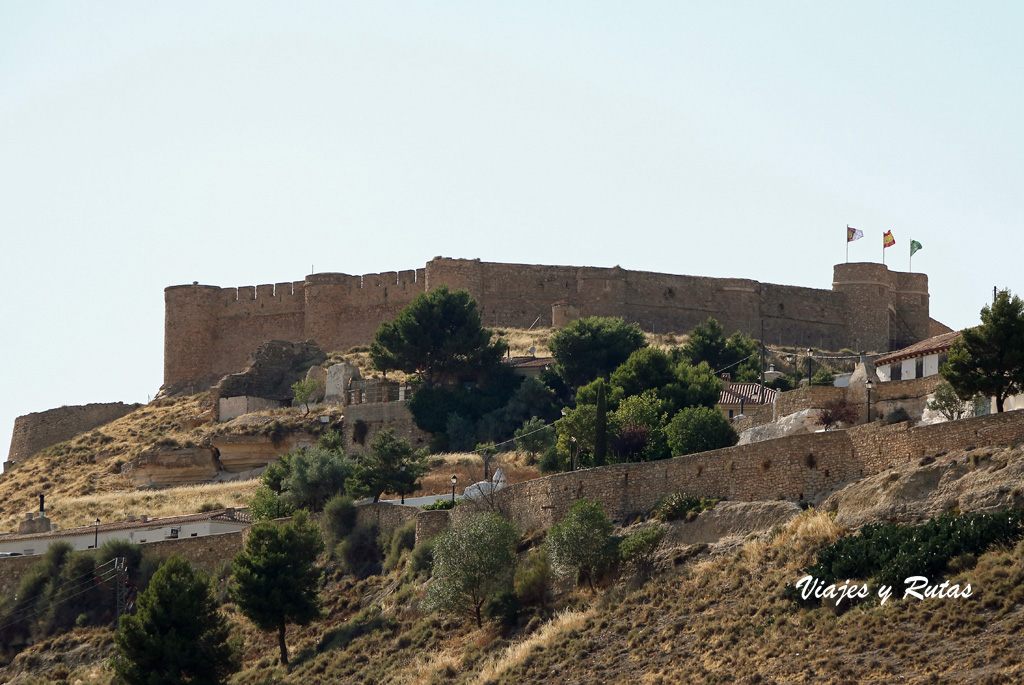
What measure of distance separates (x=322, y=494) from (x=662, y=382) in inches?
382

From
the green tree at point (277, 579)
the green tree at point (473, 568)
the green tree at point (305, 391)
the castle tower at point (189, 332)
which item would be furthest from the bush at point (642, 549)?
Result: the castle tower at point (189, 332)

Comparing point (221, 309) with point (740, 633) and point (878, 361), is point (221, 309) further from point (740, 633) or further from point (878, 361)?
point (740, 633)

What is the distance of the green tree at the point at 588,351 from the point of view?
49.8 meters

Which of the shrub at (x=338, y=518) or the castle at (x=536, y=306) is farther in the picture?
the castle at (x=536, y=306)

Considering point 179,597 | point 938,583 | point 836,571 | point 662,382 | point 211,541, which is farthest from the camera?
point 662,382

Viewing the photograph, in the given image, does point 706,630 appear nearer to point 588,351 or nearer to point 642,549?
point 642,549

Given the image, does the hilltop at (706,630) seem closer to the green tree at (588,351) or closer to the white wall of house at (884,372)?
the white wall of house at (884,372)

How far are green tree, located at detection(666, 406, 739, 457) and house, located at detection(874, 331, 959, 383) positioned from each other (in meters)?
3.79

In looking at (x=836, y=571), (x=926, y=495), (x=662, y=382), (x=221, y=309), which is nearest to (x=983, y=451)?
(x=926, y=495)

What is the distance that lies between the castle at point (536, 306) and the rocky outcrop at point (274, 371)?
8.17ft

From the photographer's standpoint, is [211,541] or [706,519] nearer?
[706,519]

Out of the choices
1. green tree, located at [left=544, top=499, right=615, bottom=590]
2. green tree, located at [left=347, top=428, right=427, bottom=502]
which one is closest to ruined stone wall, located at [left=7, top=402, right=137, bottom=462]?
green tree, located at [left=347, top=428, right=427, bottom=502]

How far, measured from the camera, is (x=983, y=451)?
1034 inches

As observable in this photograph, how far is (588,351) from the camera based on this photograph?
50.0 metres
